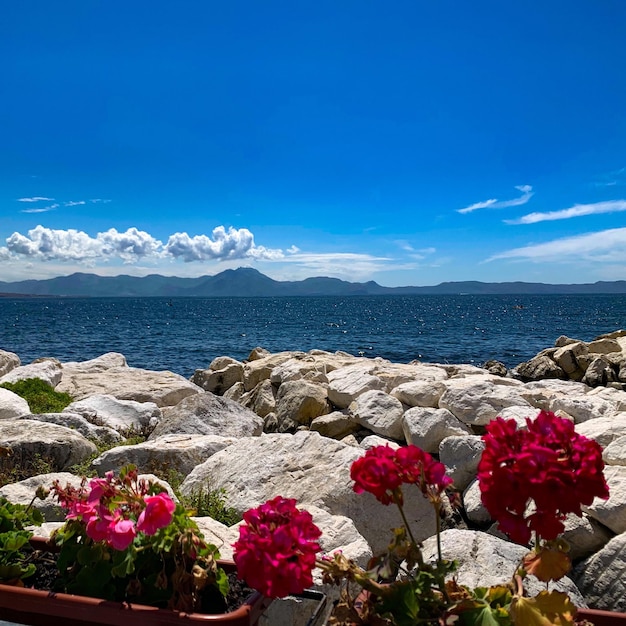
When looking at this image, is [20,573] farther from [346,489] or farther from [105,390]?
[105,390]

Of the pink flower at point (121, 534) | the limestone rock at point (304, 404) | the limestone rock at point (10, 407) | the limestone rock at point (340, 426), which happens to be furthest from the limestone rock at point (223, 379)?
the pink flower at point (121, 534)

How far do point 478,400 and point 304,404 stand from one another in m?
3.76

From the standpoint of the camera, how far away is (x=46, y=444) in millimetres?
6820

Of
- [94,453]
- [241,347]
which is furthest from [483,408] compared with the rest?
[241,347]

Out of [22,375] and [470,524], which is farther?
[22,375]

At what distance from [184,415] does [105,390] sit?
6981mm

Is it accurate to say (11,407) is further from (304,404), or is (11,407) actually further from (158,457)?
(304,404)

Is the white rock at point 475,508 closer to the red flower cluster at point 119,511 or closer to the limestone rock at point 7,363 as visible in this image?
the red flower cluster at point 119,511

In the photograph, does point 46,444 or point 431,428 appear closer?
point 46,444

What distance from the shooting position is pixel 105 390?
15.1 metres

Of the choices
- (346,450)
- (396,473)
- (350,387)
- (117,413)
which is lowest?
(117,413)

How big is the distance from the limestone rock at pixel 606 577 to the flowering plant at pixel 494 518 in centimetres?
265

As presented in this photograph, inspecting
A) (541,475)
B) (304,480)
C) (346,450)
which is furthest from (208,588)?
(346,450)

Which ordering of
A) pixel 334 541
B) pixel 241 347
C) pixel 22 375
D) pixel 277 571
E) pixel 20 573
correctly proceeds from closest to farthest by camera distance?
pixel 277 571 → pixel 20 573 → pixel 334 541 → pixel 22 375 → pixel 241 347
